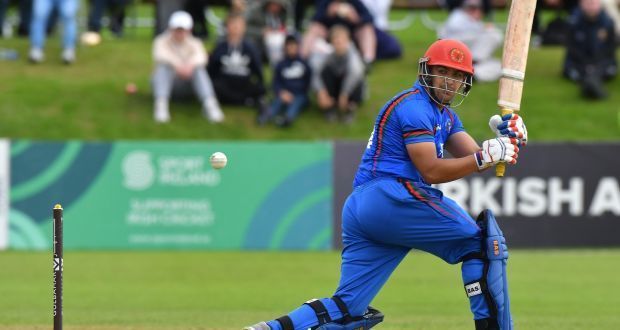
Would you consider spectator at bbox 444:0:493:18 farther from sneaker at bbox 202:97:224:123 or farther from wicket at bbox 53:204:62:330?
wicket at bbox 53:204:62:330

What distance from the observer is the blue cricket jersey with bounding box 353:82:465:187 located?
7324mm

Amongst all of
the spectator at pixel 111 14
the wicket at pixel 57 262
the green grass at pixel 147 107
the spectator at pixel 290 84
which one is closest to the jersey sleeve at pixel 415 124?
the wicket at pixel 57 262

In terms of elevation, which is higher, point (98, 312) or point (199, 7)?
point (199, 7)

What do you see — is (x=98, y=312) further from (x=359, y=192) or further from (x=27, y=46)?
(x=27, y=46)

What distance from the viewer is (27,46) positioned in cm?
2102

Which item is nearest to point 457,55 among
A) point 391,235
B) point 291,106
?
point 391,235

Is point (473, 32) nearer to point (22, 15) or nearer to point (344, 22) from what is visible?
point (344, 22)

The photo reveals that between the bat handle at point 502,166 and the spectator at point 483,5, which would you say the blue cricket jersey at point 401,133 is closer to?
the bat handle at point 502,166

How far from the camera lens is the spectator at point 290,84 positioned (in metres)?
18.5

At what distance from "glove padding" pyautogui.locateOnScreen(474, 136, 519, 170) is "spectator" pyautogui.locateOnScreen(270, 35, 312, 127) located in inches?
450

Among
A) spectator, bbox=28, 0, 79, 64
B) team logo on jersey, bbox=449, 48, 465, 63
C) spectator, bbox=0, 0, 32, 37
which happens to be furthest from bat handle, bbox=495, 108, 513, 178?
spectator, bbox=0, 0, 32, 37

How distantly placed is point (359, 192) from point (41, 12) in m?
13.0

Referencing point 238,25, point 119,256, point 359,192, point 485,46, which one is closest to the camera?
point 359,192

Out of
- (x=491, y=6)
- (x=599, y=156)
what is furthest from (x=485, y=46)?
(x=599, y=156)
